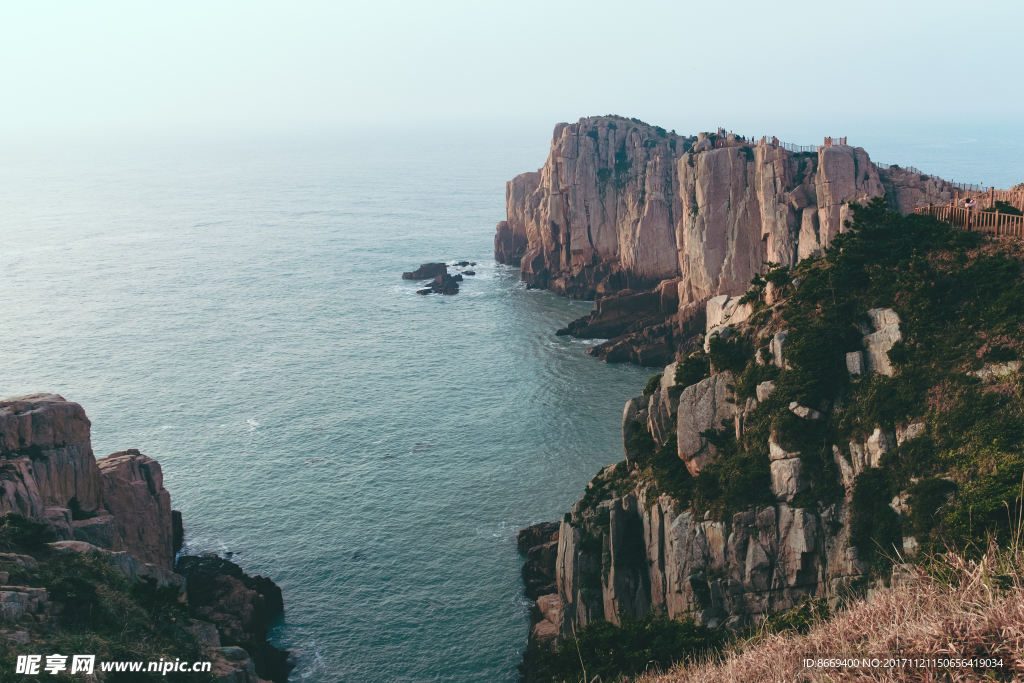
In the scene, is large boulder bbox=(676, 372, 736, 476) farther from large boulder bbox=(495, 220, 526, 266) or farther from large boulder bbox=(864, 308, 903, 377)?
large boulder bbox=(495, 220, 526, 266)

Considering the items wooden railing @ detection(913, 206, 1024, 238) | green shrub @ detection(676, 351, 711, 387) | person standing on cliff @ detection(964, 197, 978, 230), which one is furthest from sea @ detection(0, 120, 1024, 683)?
person standing on cliff @ detection(964, 197, 978, 230)

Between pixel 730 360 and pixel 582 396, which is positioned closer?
pixel 730 360

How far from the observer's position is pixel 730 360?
4059 cm

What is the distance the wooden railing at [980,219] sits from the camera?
1522 inches

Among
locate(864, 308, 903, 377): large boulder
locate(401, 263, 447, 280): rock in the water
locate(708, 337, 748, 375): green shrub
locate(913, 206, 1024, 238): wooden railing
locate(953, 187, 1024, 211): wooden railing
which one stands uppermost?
locate(953, 187, 1024, 211): wooden railing

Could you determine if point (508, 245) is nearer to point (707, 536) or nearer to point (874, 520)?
point (707, 536)

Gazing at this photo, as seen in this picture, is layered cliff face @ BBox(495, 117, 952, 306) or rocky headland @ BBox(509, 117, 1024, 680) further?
layered cliff face @ BBox(495, 117, 952, 306)

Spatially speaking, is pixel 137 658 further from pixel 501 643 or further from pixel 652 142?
pixel 652 142

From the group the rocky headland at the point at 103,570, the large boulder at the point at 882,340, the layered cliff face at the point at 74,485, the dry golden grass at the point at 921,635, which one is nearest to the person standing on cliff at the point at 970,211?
the large boulder at the point at 882,340

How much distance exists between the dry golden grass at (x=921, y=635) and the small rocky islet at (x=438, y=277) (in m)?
93.7

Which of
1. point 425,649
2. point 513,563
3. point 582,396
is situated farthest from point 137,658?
point 582,396

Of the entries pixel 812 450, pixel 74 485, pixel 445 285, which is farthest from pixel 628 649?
pixel 445 285

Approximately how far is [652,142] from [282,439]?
70.7 metres

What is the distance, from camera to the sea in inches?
1893
